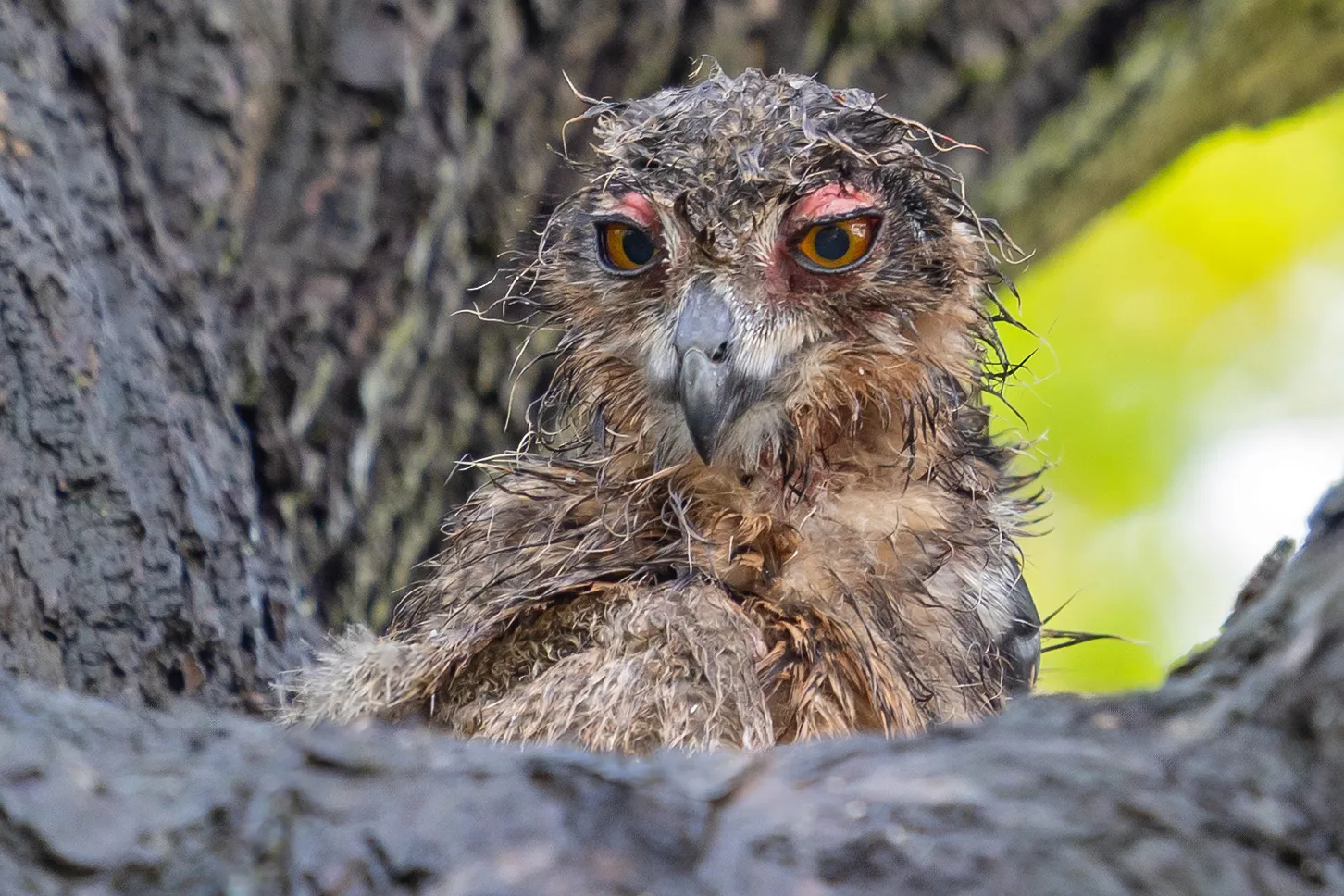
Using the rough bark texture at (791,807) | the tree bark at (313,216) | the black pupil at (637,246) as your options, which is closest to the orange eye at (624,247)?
the black pupil at (637,246)

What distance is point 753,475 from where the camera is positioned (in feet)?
9.34

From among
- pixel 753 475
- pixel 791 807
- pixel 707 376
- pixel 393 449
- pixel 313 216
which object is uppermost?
pixel 313 216

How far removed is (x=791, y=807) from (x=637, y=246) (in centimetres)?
168

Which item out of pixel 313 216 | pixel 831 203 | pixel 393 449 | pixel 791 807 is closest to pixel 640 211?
pixel 831 203

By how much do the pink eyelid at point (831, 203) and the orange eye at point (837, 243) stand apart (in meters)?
0.02

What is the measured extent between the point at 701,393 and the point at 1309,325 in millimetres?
6337

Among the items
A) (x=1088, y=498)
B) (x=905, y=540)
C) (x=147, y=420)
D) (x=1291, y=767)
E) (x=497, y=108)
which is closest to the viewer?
(x=1291, y=767)

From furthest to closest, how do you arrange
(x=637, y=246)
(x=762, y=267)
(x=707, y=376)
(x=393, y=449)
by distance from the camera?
(x=393, y=449) < (x=637, y=246) < (x=762, y=267) < (x=707, y=376)

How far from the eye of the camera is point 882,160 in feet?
9.64

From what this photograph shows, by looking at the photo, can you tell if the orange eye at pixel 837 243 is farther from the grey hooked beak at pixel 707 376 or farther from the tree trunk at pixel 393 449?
the tree trunk at pixel 393 449

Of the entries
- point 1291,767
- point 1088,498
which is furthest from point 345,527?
point 1088,498

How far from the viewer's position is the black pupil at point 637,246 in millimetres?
2924

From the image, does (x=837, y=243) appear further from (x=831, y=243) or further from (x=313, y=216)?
(x=313, y=216)

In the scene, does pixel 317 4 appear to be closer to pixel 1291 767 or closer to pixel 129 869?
pixel 129 869
